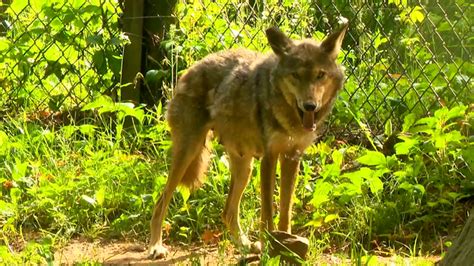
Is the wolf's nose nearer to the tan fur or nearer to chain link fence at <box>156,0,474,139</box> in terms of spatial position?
the tan fur

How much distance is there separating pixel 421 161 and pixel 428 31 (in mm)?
1380

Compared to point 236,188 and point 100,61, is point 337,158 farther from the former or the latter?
point 100,61

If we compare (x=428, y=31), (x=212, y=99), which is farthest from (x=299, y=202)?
(x=428, y=31)

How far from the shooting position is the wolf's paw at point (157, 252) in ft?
18.7

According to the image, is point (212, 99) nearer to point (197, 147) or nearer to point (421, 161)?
point (197, 147)

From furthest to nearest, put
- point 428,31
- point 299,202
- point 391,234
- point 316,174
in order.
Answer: point 428,31 → point 316,174 → point 299,202 → point 391,234

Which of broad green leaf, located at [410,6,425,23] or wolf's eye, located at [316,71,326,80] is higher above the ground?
broad green leaf, located at [410,6,425,23]

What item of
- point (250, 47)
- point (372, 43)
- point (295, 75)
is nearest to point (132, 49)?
point (250, 47)

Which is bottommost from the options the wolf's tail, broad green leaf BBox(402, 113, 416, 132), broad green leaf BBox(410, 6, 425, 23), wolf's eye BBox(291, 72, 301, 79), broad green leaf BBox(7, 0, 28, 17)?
the wolf's tail

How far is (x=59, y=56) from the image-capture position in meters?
7.50

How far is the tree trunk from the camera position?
12.9 ft

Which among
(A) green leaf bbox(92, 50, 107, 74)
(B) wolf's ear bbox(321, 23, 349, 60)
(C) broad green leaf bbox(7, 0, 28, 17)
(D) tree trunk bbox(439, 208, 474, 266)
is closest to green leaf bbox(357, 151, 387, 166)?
(B) wolf's ear bbox(321, 23, 349, 60)

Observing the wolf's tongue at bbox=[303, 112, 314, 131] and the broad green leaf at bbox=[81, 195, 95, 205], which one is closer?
the wolf's tongue at bbox=[303, 112, 314, 131]

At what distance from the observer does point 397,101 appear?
22.5ft
